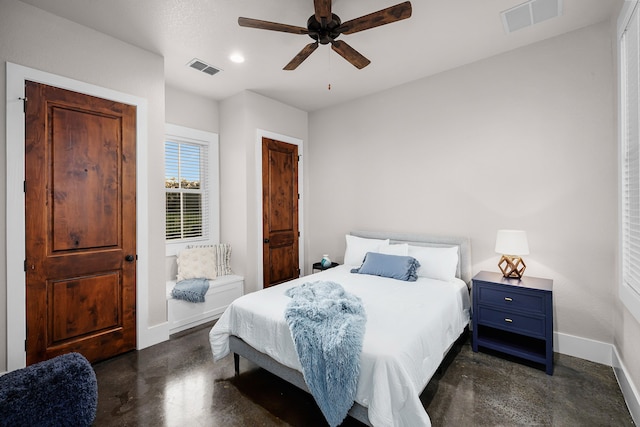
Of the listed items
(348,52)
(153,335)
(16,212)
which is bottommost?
(153,335)

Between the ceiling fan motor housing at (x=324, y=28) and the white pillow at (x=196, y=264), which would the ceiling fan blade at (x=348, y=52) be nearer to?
the ceiling fan motor housing at (x=324, y=28)

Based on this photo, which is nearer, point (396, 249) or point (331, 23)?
point (331, 23)

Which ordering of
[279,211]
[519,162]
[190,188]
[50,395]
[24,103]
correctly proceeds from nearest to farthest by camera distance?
[50,395], [24,103], [519,162], [190,188], [279,211]

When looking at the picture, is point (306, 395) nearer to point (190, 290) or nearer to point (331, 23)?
point (190, 290)

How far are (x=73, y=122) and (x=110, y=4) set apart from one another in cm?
103

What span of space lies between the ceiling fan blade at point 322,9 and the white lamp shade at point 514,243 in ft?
7.90

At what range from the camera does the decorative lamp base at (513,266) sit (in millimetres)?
2818

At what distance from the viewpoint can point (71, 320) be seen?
2.59m

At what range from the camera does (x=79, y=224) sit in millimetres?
2621

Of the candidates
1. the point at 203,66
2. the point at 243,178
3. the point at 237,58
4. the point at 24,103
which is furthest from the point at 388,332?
the point at 203,66

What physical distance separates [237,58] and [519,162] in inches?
125

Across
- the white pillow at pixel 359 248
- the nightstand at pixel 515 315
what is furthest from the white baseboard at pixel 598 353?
the white pillow at pixel 359 248

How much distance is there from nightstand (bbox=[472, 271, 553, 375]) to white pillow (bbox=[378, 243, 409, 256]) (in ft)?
2.64

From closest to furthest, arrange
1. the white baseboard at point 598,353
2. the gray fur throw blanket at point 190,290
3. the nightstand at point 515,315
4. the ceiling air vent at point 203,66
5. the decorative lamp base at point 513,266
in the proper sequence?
the white baseboard at point 598,353 → the nightstand at point 515,315 → the decorative lamp base at point 513,266 → the ceiling air vent at point 203,66 → the gray fur throw blanket at point 190,290
